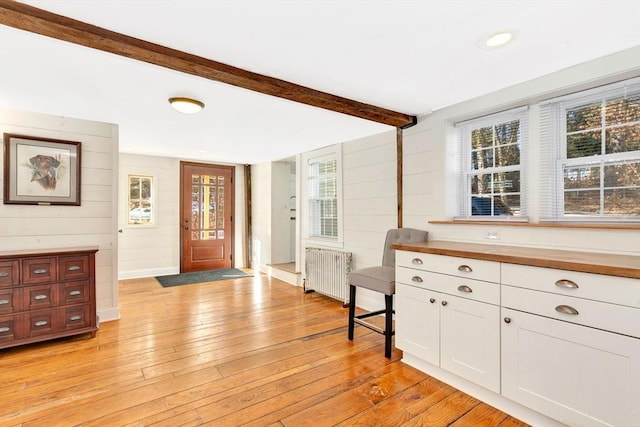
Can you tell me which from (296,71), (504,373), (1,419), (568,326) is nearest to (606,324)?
(568,326)

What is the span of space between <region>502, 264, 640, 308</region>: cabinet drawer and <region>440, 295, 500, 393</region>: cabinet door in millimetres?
252

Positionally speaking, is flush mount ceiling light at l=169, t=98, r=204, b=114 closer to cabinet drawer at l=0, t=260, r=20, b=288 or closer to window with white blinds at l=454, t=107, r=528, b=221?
cabinet drawer at l=0, t=260, r=20, b=288

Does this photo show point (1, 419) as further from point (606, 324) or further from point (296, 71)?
point (606, 324)

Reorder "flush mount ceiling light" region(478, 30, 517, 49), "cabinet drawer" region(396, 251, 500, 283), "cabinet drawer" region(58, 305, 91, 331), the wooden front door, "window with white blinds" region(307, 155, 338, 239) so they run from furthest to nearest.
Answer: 1. the wooden front door
2. "window with white blinds" region(307, 155, 338, 239)
3. "cabinet drawer" region(58, 305, 91, 331)
4. "cabinet drawer" region(396, 251, 500, 283)
5. "flush mount ceiling light" region(478, 30, 517, 49)

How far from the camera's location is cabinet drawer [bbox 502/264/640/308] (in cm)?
145

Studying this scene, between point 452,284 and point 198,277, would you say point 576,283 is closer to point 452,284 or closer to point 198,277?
point 452,284

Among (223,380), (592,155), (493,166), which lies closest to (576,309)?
(592,155)

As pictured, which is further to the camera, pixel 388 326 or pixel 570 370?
pixel 388 326

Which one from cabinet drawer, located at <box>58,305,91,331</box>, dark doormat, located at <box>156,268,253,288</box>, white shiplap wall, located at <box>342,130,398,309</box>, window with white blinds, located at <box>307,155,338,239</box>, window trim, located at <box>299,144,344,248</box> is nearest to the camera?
cabinet drawer, located at <box>58,305,91,331</box>

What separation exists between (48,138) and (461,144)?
4202mm

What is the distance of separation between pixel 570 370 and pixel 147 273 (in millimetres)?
6046

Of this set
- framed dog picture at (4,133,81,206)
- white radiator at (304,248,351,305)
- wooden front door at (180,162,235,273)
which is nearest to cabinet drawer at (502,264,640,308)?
white radiator at (304,248,351,305)

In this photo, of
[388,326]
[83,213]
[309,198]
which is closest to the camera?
[388,326]

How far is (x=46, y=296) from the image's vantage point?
2842 millimetres
